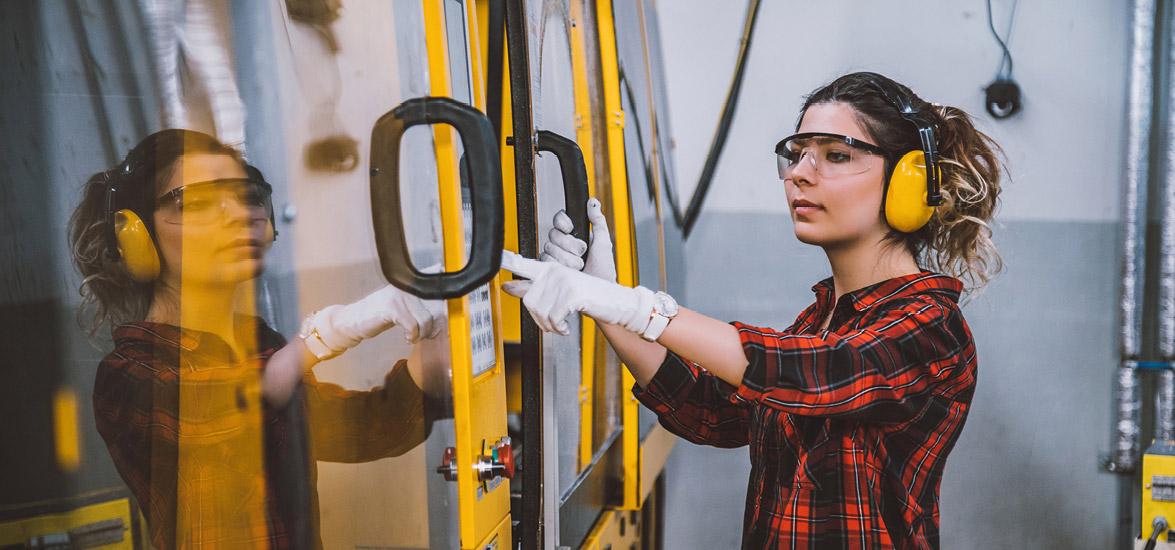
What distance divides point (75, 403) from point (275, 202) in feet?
0.94

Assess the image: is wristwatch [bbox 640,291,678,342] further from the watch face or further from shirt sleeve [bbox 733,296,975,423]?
shirt sleeve [bbox 733,296,975,423]

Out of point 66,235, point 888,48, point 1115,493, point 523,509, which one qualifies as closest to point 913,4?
point 888,48

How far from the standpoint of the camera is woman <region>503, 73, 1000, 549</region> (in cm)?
134

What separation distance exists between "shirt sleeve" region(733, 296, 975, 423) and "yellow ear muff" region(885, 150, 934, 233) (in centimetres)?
16

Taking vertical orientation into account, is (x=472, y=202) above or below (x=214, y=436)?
above

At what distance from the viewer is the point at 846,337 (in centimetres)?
140

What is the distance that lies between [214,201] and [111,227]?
4.8 inches

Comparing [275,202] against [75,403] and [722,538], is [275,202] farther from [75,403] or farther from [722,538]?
[722,538]

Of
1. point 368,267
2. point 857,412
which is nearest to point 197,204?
point 368,267

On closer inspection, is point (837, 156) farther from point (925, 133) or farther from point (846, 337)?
point (846, 337)

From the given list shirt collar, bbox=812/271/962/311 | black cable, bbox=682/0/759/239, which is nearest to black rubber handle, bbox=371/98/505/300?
shirt collar, bbox=812/271/962/311

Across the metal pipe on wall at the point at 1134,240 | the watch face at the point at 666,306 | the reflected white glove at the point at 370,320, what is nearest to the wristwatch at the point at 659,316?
the watch face at the point at 666,306

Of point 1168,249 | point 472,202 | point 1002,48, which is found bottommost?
point 1168,249

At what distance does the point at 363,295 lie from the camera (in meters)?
1.05
